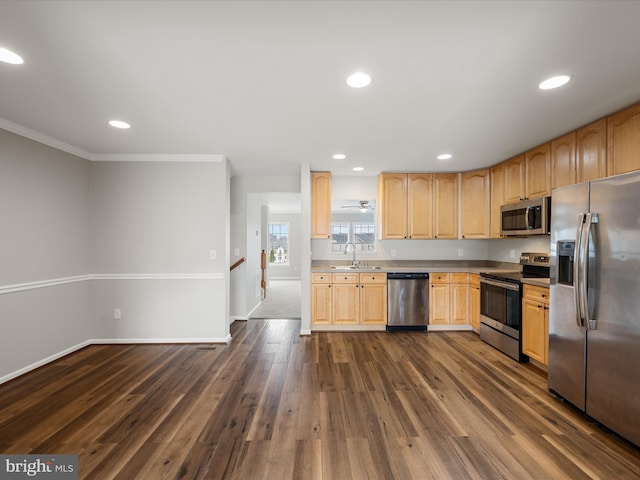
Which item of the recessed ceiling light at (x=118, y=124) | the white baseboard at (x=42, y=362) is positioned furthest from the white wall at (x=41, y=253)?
the recessed ceiling light at (x=118, y=124)

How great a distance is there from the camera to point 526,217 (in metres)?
3.53

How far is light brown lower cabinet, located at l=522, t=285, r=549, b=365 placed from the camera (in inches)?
118

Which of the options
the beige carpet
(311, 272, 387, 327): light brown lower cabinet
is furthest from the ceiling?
the beige carpet

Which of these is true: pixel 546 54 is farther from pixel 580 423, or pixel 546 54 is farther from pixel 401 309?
pixel 401 309

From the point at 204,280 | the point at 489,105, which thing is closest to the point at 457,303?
the point at 489,105

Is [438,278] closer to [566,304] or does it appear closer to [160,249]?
[566,304]

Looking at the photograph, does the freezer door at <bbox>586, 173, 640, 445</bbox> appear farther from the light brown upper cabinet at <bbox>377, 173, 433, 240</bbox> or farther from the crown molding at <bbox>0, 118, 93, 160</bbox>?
the crown molding at <bbox>0, 118, 93, 160</bbox>

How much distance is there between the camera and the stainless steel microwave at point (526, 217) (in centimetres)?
336

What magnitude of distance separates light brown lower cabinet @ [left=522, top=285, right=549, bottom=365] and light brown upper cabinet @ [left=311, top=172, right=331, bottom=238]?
2.73m

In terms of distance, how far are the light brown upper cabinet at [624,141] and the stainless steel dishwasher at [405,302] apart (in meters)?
2.60

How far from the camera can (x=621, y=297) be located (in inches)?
78.1

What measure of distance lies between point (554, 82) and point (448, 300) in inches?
128

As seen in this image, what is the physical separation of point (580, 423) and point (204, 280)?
4.08 meters

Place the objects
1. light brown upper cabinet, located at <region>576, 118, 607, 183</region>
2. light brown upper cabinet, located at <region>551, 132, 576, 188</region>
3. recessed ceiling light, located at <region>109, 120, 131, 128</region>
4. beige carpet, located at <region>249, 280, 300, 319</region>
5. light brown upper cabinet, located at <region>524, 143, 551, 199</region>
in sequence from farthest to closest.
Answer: beige carpet, located at <region>249, 280, 300, 319</region>, light brown upper cabinet, located at <region>524, 143, 551, 199</region>, light brown upper cabinet, located at <region>551, 132, 576, 188</region>, recessed ceiling light, located at <region>109, 120, 131, 128</region>, light brown upper cabinet, located at <region>576, 118, 607, 183</region>
